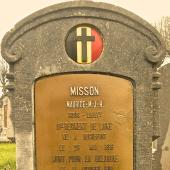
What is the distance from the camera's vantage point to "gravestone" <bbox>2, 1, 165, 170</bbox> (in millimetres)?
5387

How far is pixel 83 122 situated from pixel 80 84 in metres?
0.47

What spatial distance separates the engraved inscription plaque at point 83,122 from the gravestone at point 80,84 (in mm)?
12

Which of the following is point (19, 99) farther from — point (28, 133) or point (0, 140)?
point (0, 140)

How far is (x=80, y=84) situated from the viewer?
5.40 m

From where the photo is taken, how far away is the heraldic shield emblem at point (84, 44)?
5387 millimetres

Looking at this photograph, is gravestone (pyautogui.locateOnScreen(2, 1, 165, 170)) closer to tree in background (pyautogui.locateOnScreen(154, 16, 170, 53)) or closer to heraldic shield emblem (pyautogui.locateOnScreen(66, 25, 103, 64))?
heraldic shield emblem (pyautogui.locateOnScreen(66, 25, 103, 64))

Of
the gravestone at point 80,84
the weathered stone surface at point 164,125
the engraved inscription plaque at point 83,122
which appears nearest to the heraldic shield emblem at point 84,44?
the gravestone at point 80,84

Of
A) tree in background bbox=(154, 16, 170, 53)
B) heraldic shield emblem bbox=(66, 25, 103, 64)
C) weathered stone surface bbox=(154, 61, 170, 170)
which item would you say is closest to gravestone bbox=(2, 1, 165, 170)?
heraldic shield emblem bbox=(66, 25, 103, 64)

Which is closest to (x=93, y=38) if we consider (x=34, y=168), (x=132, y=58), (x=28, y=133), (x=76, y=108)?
(x=132, y=58)

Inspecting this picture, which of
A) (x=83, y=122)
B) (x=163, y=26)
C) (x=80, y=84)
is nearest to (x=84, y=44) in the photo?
(x=80, y=84)

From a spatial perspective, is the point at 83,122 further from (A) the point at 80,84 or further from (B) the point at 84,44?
(B) the point at 84,44

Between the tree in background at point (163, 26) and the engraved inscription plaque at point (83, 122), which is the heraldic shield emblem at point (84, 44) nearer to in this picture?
the engraved inscription plaque at point (83, 122)

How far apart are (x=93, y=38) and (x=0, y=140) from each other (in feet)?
55.7

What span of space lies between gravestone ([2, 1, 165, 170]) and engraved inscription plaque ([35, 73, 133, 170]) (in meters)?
0.01
